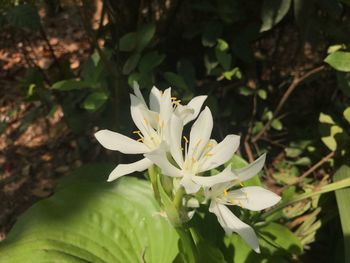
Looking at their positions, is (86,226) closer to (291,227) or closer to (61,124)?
(291,227)

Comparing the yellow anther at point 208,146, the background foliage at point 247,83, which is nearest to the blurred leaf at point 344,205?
the background foliage at point 247,83

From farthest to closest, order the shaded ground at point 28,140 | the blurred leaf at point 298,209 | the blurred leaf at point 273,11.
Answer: the shaded ground at point 28,140 < the blurred leaf at point 298,209 < the blurred leaf at point 273,11

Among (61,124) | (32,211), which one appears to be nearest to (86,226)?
(32,211)

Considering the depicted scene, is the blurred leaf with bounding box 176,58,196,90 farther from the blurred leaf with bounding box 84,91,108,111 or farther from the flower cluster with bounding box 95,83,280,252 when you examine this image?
the flower cluster with bounding box 95,83,280,252

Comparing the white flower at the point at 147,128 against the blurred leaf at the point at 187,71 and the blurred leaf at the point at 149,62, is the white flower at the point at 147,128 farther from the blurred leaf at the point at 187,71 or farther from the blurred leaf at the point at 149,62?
the blurred leaf at the point at 187,71

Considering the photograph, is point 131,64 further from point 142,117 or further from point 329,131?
point 329,131

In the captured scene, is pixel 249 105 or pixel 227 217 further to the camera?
pixel 249 105
